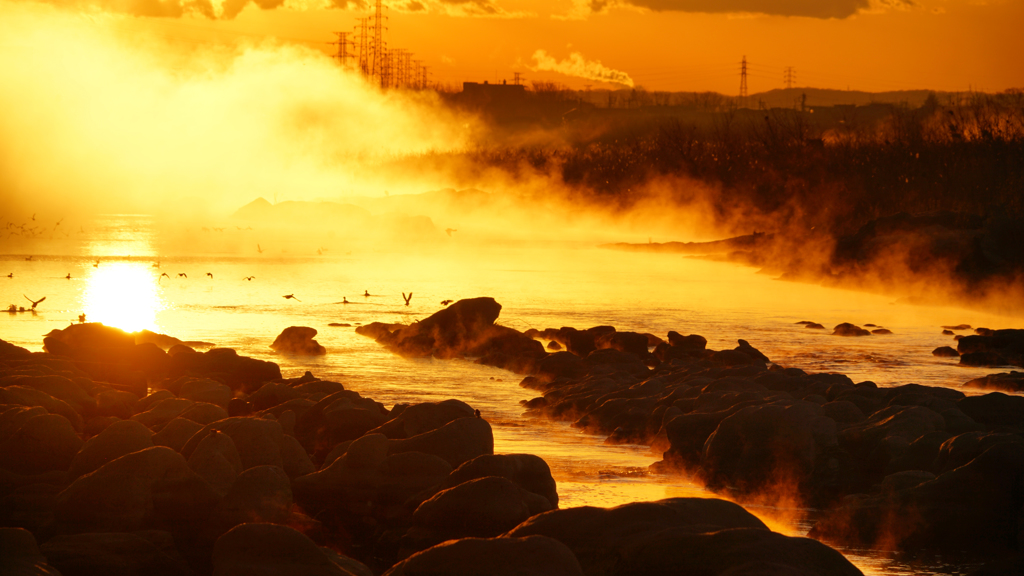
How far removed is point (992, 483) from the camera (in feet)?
26.3

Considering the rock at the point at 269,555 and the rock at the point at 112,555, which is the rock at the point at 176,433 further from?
the rock at the point at 269,555

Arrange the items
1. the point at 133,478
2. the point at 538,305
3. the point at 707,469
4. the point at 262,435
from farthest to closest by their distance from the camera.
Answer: the point at 538,305 → the point at 707,469 → the point at 262,435 → the point at 133,478

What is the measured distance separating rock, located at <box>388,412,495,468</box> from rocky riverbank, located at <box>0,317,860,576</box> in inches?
0.7

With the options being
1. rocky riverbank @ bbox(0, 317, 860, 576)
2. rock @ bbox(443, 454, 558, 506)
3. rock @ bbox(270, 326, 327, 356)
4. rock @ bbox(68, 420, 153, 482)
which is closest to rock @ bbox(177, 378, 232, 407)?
rocky riverbank @ bbox(0, 317, 860, 576)

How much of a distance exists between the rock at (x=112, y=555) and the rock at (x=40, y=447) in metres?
1.96

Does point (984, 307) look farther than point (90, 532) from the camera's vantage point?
Yes

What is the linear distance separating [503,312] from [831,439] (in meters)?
16.4

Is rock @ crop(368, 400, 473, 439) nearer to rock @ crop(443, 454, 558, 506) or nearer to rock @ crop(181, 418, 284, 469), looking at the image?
rock @ crop(181, 418, 284, 469)

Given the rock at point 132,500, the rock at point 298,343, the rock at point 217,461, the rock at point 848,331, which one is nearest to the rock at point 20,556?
the rock at point 132,500

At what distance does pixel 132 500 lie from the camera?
7.41 m

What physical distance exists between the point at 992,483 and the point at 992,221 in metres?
25.7

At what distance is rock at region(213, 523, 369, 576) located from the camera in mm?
5949

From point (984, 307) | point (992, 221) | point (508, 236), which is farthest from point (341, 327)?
point (508, 236)

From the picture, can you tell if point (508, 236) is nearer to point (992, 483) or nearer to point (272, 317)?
point (272, 317)
